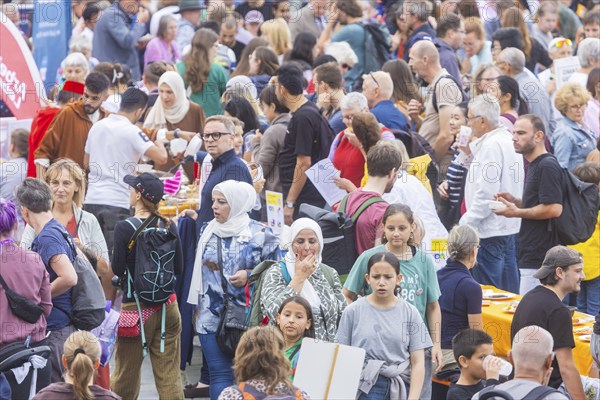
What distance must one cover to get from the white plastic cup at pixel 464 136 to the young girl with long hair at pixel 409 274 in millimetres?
2400

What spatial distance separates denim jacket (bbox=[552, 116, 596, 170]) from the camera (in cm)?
1053

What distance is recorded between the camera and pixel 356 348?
21.2ft

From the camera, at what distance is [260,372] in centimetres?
566

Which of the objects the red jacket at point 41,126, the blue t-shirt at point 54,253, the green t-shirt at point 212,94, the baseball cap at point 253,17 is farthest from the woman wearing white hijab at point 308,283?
the baseball cap at point 253,17

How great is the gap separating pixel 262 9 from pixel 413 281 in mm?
10683

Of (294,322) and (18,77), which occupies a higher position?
(18,77)

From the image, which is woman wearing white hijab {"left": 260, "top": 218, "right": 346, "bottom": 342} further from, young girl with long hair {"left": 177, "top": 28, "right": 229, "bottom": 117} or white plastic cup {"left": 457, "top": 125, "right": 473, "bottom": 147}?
young girl with long hair {"left": 177, "top": 28, "right": 229, "bottom": 117}

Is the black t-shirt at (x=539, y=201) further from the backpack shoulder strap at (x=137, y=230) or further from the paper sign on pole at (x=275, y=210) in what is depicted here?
the backpack shoulder strap at (x=137, y=230)

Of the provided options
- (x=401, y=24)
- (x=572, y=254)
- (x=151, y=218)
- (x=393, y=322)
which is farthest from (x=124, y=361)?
(x=401, y=24)

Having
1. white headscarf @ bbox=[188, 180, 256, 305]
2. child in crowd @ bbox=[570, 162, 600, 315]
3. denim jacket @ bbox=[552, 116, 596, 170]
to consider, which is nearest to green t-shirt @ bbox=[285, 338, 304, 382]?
white headscarf @ bbox=[188, 180, 256, 305]

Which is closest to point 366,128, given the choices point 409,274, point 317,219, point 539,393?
point 317,219

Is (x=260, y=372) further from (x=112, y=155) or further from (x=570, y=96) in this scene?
(x=570, y=96)

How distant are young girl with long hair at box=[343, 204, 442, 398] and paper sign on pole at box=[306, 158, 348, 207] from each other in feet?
6.55

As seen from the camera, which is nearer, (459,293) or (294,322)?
(294,322)
